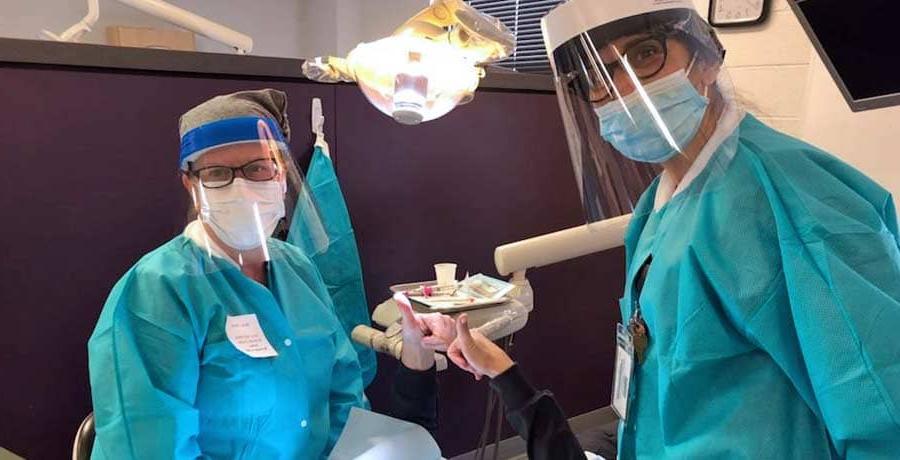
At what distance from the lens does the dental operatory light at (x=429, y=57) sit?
1.09 metres

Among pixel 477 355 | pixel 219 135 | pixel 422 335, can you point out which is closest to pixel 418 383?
pixel 422 335

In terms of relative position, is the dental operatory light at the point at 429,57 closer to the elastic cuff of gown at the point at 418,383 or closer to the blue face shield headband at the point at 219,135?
the blue face shield headband at the point at 219,135

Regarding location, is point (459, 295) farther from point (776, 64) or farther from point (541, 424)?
point (776, 64)

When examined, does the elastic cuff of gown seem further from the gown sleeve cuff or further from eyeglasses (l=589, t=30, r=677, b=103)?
eyeglasses (l=589, t=30, r=677, b=103)

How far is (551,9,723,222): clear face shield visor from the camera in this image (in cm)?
87

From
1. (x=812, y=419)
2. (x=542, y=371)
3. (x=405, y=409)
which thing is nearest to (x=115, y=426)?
(x=405, y=409)

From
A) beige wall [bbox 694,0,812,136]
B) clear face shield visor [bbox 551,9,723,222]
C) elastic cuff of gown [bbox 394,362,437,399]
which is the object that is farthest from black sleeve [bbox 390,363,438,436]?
beige wall [bbox 694,0,812,136]

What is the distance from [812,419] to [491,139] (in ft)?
5.25

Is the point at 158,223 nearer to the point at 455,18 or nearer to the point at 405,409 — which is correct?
the point at 405,409

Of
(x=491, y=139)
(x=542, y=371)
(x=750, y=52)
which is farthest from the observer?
(x=542, y=371)

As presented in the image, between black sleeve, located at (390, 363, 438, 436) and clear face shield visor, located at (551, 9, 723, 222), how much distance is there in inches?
28.0

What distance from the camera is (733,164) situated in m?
0.82

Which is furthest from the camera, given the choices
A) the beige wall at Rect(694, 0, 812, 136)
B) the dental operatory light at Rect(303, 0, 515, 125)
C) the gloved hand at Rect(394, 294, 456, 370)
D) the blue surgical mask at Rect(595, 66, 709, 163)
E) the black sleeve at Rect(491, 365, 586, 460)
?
the beige wall at Rect(694, 0, 812, 136)

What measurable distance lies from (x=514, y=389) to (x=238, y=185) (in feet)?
1.98
